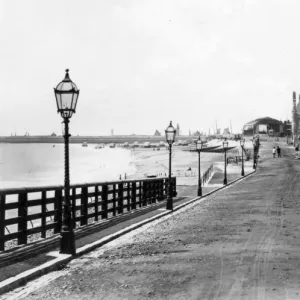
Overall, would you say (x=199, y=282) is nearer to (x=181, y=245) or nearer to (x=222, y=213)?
(x=181, y=245)

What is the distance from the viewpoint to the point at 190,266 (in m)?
9.59

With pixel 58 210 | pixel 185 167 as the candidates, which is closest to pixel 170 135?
pixel 58 210

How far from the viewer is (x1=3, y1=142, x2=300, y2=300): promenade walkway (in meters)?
7.70

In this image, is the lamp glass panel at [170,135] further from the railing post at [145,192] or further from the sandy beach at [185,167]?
the sandy beach at [185,167]

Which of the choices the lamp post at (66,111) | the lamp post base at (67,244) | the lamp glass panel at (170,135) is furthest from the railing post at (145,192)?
the lamp post base at (67,244)

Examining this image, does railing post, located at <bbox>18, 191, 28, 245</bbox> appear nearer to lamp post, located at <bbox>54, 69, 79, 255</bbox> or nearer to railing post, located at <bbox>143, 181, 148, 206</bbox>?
lamp post, located at <bbox>54, 69, 79, 255</bbox>

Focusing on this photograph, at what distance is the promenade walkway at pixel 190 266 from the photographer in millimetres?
7695

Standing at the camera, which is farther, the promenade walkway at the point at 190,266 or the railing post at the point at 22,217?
the railing post at the point at 22,217

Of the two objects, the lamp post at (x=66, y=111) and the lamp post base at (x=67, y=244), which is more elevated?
the lamp post at (x=66, y=111)

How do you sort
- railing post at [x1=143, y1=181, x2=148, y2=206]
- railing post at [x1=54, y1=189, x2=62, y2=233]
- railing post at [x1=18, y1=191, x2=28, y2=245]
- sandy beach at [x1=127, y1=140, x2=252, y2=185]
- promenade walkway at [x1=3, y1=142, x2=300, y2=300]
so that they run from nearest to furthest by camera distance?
1. promenade walkway at [x1=3, y1=142, x2=300, y2=300]
2. railing post at [x1=18, y1=191, x2=28, y2=245]
3. railing post at [x1=54, y1=189, x2=62, y2=233]
4. railing post at [x1=143, y1=181, x2=148, y2=206]
5. sandy beach at [x1=127, y1=140, x2=252, y2=185]

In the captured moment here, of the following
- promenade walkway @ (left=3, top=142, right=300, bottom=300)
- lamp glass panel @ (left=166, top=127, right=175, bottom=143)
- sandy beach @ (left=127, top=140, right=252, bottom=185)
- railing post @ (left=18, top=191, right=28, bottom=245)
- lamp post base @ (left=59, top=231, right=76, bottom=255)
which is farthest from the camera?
sandy beach @ (left=127, top=140, right=252, bottom=185)

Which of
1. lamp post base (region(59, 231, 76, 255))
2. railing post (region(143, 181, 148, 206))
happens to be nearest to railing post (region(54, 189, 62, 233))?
lamp post base (region(59, 231, 76, 255))

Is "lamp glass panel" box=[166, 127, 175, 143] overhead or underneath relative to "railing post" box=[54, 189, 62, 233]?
overhead

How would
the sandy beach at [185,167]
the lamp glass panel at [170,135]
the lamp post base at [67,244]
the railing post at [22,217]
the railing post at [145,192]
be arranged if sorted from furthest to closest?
the sandy beach at [185,167]
the railing post at [145,192]
the lamp glass panel at [170,135]
the railing post at [22,217]
the lamp post base at [67,244]
